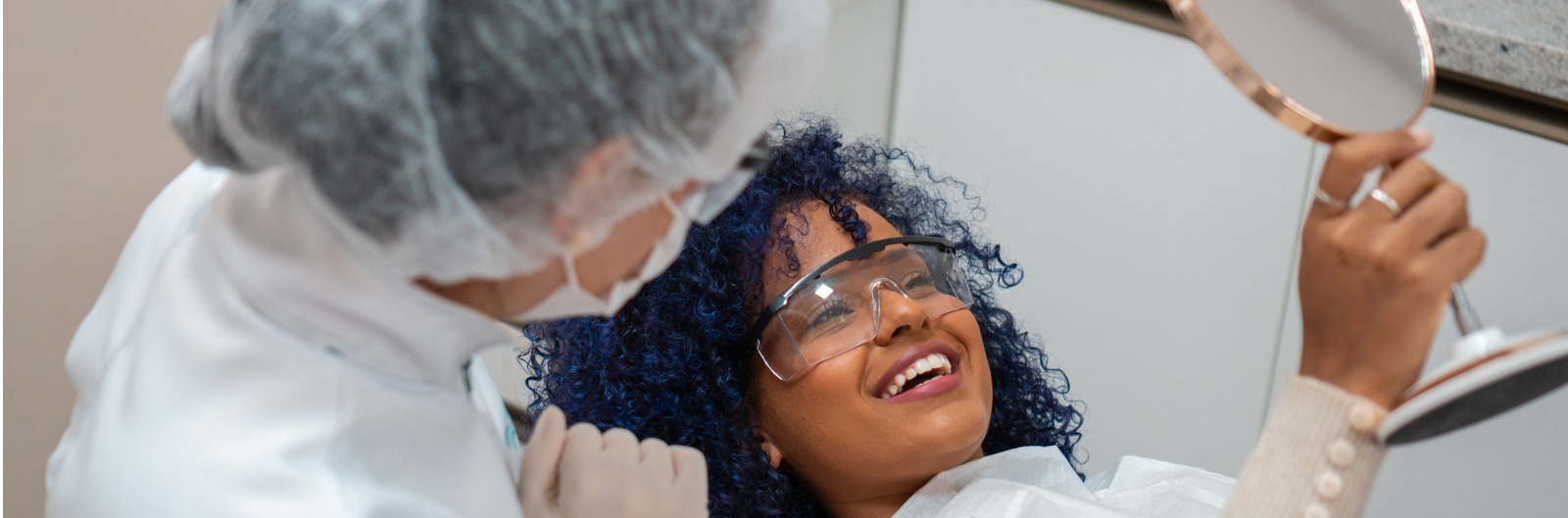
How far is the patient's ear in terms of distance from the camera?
4.66 feet

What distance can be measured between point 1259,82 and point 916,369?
0.56 metres

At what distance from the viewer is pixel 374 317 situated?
2.45 feet

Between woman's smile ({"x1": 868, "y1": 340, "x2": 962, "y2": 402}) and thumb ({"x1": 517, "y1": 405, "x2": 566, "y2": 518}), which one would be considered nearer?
thumb ({"x1": 517, "y1": 405, "x2": 566, "y2": 518})

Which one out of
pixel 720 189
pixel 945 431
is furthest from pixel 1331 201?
pixel 945 431

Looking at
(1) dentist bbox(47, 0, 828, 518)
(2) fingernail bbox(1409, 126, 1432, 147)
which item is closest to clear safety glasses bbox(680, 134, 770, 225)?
(1) dentist bbox(47, 0, 828, 518)

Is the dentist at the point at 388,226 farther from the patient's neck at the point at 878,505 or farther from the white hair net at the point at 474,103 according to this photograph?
the patient's neck at the point at 878,505

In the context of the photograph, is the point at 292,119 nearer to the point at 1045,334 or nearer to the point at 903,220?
the point at 903,220

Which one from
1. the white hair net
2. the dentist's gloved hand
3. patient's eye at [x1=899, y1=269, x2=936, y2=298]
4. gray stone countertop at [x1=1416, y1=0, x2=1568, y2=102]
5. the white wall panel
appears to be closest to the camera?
the white hair net

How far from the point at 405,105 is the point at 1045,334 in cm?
177

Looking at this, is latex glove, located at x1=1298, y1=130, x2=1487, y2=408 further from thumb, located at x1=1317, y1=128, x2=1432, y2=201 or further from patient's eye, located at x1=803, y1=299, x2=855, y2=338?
patient's eye, located at x1=803, y1=299, x2=855, y2=338

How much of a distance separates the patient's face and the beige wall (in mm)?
762

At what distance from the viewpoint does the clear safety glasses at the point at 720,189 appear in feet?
2.63

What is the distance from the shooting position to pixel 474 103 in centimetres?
64

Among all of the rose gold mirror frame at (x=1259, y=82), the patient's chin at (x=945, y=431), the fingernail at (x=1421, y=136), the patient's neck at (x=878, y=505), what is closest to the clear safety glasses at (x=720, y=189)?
the rose gold mirror frame at (x=1259, y=82)
